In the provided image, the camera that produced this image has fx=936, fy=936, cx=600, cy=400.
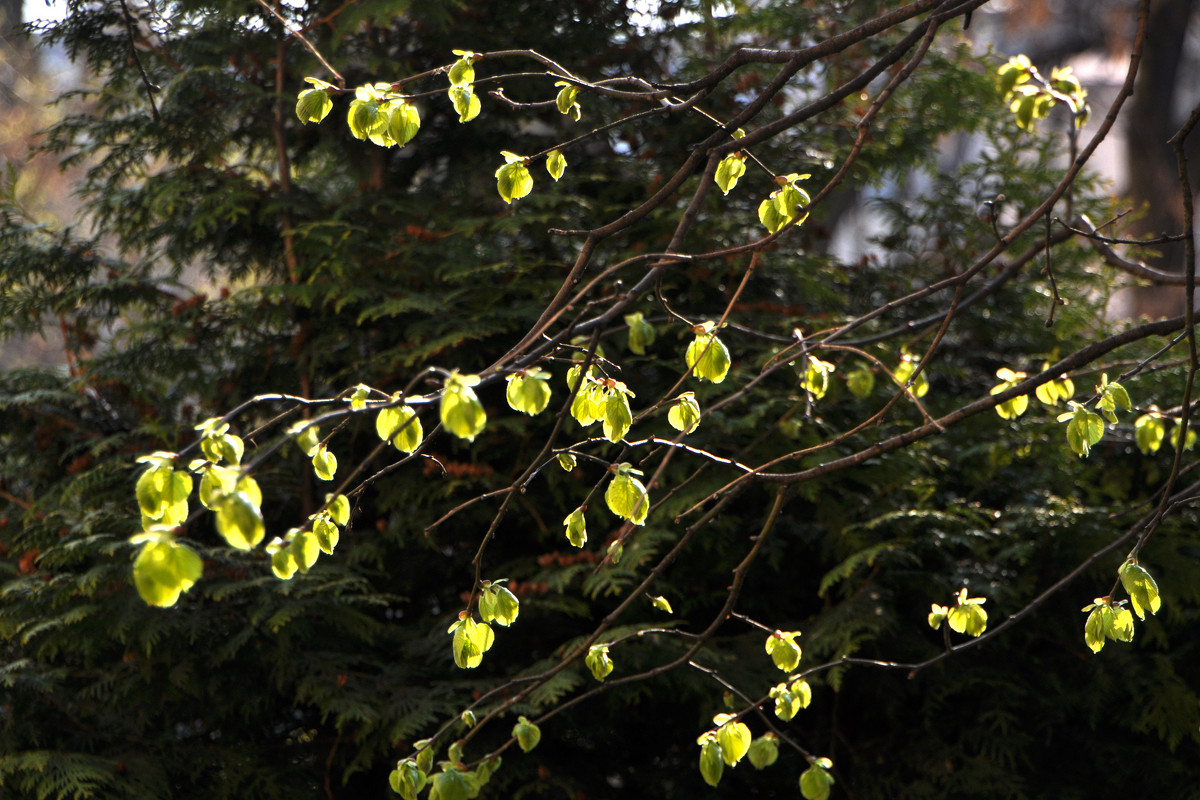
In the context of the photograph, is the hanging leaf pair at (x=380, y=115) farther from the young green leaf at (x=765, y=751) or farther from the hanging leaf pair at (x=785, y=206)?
the young green leaf at (x=765, y=751)

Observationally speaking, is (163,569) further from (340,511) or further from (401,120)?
(401,120)

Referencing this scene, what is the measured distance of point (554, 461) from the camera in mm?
2561

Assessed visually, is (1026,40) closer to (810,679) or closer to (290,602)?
(810,679)

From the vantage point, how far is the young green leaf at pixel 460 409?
96cm

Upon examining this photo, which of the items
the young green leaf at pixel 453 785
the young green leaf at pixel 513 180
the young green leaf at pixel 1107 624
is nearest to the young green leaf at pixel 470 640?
the young green leaf at pixel 453 785

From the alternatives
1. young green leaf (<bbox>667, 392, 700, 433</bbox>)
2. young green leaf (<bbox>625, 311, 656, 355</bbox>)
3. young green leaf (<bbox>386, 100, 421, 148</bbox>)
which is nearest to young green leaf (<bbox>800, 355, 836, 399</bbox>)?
young green leaf (<bbox>667, 392, 700, 433</bbox>)

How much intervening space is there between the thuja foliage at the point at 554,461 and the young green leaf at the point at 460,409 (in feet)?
2.90

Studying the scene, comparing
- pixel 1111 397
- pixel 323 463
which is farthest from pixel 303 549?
pixel 1111 397

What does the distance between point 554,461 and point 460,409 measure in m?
1.61

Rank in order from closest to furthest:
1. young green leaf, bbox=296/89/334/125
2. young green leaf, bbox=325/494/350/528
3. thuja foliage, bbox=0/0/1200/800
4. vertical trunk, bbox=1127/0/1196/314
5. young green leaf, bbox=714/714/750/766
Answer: young green leaf, bbox=325/494/350/528
young green leaf, bbox=296/89/334/125
young green leaf, bbox=714/714/750/766
thuja foliage, bbox=0/0/1200/800
vertical trunk, bbox=1127/0/1196/314

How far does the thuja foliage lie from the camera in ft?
7.36

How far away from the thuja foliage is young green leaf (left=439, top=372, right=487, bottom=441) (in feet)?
2.90

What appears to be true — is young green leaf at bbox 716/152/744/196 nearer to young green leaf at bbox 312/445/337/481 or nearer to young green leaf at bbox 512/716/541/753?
young green leaf at bbox 312/445/337/481

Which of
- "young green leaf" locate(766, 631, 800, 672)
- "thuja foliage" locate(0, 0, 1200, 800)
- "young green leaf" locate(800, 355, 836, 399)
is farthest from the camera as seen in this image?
"thuja foliage" locate(0, 0, 1200, 800)
